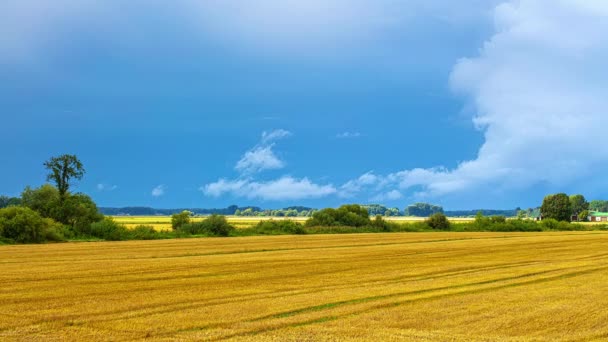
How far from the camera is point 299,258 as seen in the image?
1406 inches

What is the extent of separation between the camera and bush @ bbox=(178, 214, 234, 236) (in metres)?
72.0

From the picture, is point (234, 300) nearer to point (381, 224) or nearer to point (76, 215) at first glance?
point (76, 215)

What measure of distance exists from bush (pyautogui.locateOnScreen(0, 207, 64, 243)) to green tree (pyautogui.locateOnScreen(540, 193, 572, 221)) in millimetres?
139319

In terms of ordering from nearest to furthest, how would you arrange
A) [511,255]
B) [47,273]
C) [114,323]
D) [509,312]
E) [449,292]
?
[114,323] → [509,312] → [449,292] → [47,273] → [511,255]

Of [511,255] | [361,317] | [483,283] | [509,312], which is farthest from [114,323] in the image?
[511,255]

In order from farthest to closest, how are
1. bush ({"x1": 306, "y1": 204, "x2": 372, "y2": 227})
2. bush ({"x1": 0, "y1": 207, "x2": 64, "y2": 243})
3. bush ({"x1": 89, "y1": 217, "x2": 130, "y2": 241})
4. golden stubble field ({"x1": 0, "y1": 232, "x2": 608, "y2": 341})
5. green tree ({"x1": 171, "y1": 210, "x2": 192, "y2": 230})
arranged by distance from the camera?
bush ({"x1": 306, "y1": 204, "x2": 372, "y2": 227}), green tree ({"x1": 171, "y1": 210, "x2": 192, "y2": 230}), bush ({"x1": 89, "y1": 217, "x2": 130, "y2": 241}), bush ({"x1": 0, "y1": 207, "x2": 64, "y2": 243}), golden stubble field ({"x1": 0, "y1": 232, "x2": 608, "y2": 341})

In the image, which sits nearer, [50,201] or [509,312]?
[509,312]

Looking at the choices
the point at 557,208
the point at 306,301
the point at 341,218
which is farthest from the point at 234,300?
the point at 557,208

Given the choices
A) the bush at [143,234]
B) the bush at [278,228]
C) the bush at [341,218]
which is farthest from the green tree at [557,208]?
the bush at [143,234]

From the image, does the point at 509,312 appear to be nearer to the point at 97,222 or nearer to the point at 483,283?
the point at 483,283

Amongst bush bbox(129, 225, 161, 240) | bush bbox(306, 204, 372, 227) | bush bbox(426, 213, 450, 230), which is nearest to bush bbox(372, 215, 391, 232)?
Answer: bush bbox(306, 204, 372, 227)

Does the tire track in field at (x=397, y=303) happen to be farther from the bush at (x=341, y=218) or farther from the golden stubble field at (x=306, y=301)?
the bush at (x=341, y=218)

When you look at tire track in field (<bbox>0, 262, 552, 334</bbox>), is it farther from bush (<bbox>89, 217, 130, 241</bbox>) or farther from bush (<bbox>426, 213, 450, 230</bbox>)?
bush (<bbox>426, 213, 450, 230</bbox>)

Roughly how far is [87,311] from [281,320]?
211 inches
